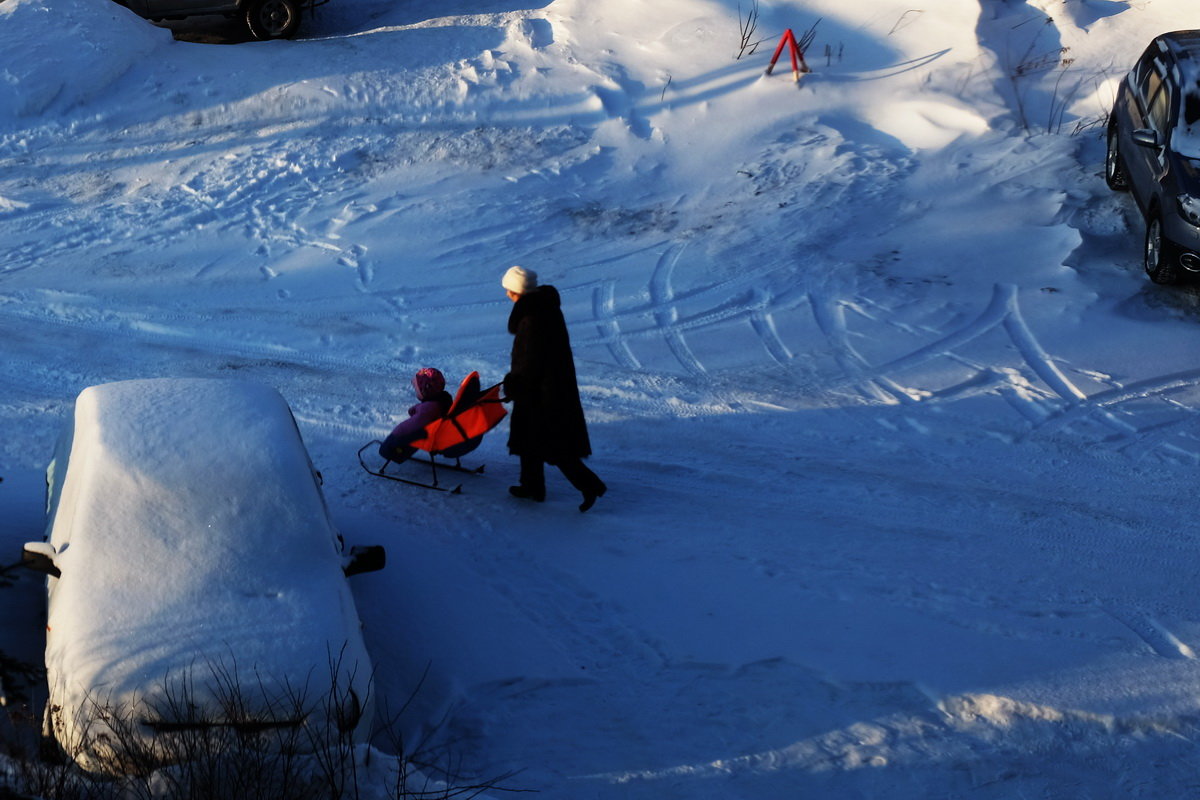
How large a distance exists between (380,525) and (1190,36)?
9.51 meters

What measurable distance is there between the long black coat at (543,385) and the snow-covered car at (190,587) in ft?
5.44

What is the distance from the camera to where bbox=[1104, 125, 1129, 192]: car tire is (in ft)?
39.6

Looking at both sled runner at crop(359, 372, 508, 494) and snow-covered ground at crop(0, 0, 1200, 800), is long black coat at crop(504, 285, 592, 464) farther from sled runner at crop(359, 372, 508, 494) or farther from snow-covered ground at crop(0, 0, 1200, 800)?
snow-covered ground at crop(0, 0, 1200, 800)

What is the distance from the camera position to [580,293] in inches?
426

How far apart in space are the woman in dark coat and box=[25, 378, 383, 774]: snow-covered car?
165 cm

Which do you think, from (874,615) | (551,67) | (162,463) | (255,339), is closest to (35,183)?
(255,339)

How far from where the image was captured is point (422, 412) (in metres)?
7.81

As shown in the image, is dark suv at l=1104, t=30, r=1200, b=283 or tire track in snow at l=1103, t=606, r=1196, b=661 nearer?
tire track in snow at l=1103, t=606, r=1196, b=661

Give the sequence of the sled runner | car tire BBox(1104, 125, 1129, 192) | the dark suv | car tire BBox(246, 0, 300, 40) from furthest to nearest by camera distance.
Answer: car tire BBox(246, 0, 300, 40) < car tire BBox(1104, 125, 1129, 192) < the dark suv < the sled runner

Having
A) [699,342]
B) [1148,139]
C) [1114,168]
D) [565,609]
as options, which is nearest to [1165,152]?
[1148,139]

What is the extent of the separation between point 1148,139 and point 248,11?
1074 cm

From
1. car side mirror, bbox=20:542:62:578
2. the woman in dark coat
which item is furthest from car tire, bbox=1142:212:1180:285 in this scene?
car side mirror, bbox=20:542:62:578

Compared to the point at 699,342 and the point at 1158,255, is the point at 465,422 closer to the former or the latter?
the point at 699,342

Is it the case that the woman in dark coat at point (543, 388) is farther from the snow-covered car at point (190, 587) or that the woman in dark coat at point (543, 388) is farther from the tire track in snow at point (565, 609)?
the snow-covered car at point (190, 587)
